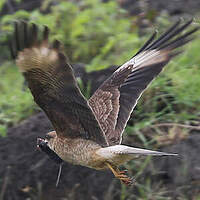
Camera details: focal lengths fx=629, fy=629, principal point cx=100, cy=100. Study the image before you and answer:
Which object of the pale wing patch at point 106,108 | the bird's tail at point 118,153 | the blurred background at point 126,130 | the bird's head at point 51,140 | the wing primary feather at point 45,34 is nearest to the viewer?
the wing primary feather at point 45,34

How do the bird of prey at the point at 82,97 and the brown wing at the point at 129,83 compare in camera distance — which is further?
the brown wing at the point at 129,83

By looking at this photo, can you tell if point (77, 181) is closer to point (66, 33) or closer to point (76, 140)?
point (76, 140)

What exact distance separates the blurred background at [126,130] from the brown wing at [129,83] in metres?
0.49

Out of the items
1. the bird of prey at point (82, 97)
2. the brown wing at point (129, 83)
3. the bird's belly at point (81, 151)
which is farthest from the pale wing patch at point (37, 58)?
the brown wing at point (129, 83)

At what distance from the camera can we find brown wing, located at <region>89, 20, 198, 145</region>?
5.03 meters

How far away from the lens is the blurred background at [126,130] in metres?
5.36

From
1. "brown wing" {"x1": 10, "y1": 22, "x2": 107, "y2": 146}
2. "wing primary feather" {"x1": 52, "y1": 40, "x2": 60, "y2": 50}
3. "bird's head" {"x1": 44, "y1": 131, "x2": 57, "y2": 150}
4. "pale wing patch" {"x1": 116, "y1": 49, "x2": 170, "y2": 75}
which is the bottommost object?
"bird's head" {"x1": 44, "y1": 131, "x2": 57, "y2": 150}

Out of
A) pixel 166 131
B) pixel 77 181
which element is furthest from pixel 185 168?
pixel 77 181

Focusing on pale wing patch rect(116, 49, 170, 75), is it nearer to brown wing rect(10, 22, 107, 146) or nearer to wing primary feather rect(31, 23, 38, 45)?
brown wing rect(10, 22, 107, 146)

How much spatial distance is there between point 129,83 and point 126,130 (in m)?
0.55

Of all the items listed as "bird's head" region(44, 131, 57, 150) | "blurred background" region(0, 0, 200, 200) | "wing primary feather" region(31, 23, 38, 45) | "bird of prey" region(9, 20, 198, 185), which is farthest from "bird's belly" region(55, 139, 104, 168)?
"wing primary feather" region(31, 23, 38, 45)

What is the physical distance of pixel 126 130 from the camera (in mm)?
5754

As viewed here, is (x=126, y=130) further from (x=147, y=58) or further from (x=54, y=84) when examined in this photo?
(x=54, y=84)

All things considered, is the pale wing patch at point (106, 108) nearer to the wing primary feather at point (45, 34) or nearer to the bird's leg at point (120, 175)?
the bird's leg at point (120, 175)
